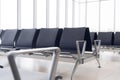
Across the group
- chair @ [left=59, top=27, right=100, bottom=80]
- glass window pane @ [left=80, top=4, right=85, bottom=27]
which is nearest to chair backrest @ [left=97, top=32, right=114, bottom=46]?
chair @ [left=59, top=27, right=100, bottom=80]

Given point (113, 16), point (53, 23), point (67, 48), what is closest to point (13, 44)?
point (67, 48)

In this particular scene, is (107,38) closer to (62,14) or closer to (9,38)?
(9,38)

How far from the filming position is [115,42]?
4.53 meters

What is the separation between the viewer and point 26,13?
552cm

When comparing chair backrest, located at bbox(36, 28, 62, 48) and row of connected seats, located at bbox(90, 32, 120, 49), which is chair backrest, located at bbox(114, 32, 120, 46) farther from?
chair backrest, located at bbox(36, 28, 62, 48)

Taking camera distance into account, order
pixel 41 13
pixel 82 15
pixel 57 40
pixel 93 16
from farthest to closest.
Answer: pixel 82 15, pixel 93 16, pixel 41 13, pixel 57 40

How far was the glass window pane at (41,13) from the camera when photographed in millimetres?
5980

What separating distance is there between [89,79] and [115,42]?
2546 millimetres

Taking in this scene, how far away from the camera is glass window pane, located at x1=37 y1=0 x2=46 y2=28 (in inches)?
235

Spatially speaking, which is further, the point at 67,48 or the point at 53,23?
the point at 53,23

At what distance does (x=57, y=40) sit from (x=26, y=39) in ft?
2.06

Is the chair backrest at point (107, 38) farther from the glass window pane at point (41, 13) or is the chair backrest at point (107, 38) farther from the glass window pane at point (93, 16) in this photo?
the glass window pane at point (93, 16)

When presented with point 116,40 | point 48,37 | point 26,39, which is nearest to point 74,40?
point 48,37

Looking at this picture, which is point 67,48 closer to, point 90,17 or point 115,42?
point 115,42
